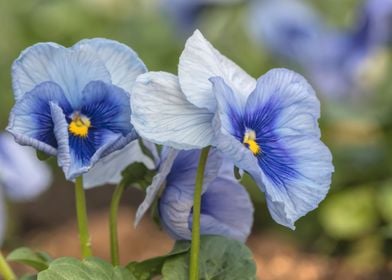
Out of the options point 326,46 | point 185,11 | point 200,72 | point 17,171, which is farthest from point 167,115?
point 185,11

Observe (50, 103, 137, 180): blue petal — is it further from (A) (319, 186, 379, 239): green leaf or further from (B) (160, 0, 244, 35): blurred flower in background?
(B) (160, 0, 244, 35): blurred flower in background

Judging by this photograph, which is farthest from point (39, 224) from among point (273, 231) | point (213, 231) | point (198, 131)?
point (198, 131)

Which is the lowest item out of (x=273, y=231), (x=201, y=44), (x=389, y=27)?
(x=273, y=231)

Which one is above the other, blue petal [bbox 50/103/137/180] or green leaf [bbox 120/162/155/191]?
blue petal [bbox 50/103/137/180]

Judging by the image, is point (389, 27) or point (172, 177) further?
point (389, 27)

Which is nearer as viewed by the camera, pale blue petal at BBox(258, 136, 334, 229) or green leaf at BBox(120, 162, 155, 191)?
pale blue petal at BBox(258, 136, 334, 229)

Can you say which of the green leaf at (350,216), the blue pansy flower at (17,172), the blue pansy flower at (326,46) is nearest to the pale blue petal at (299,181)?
the blue pansy flower at (17,172)

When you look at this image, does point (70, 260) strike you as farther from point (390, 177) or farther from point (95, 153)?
point (390, 177)

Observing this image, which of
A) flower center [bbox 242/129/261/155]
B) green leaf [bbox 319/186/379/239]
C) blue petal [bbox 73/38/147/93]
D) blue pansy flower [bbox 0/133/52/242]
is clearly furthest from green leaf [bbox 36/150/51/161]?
green leaf [bbox 319/186/379/239]
